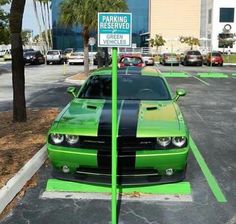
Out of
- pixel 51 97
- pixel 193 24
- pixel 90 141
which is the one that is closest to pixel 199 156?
pixel 90 141

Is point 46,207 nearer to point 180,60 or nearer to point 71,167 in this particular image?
point 71,167

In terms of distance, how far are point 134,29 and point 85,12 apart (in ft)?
211

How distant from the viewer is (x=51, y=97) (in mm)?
16922

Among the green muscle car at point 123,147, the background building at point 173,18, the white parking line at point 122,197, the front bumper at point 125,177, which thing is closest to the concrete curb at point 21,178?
the white parking line at point 122,197

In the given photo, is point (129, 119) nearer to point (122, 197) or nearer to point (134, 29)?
point (122, 197)

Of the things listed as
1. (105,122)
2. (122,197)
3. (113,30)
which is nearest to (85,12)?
(105,122)

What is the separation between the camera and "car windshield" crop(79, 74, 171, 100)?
747 centimetres

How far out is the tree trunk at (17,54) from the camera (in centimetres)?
991

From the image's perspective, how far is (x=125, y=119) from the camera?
20.0 feet

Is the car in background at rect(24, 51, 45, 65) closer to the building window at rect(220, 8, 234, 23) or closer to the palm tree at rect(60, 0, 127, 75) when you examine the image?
the palm tree at rect(60, 0, 127, 75)

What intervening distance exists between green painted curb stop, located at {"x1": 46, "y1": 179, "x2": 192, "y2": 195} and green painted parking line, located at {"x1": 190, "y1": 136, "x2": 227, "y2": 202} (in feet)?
1.14

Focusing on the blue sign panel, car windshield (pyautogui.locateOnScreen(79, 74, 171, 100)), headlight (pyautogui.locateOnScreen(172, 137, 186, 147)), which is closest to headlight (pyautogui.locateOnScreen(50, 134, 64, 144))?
headlight (pyautogui.locateOnScreen(172, 137, 186, 147))

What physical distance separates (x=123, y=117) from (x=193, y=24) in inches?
3441

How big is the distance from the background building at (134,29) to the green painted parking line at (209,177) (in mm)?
77862
